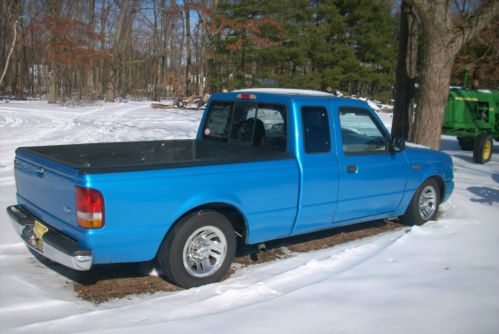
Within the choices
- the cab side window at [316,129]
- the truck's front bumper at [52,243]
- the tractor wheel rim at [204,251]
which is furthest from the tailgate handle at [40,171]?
the cab side window at [316,129]

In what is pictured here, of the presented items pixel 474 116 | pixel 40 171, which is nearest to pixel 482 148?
pixel 474 116

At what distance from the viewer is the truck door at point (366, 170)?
5.54 metres

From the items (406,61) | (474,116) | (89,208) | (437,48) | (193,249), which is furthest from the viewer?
(474,116)

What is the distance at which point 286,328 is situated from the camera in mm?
3666

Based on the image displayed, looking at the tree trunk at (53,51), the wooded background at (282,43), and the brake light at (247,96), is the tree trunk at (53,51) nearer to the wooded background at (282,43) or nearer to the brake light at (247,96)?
the wooded background at (282,43)

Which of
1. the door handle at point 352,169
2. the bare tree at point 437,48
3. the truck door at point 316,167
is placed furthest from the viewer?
the bare tree at point 437,48

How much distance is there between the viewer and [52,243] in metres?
4.08

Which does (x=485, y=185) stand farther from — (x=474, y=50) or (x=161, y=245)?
(x=474, y=50)

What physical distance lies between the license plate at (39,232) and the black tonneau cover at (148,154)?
615 mm

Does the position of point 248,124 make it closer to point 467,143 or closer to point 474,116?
point 474,116

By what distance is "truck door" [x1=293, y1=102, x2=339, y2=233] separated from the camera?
16.8 ft

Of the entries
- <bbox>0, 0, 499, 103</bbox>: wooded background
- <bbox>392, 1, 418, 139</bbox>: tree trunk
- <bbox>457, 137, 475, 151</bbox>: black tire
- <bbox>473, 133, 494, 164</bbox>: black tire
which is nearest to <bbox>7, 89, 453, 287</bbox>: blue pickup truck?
<bbox>392, 1, 418, 139</bbox>: tree trunk

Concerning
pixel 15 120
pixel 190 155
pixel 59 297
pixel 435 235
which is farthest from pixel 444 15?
pixel 15 120

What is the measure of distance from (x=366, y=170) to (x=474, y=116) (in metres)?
9.96
